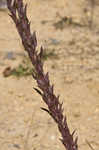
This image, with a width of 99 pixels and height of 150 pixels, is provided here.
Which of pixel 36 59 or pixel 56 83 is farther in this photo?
pixel 56 83

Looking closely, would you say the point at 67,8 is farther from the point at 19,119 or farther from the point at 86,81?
the point at 19,119

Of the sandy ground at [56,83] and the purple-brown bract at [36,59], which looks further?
the sandy ground at [56,83]

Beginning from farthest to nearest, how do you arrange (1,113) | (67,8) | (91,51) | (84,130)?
(67,8), (91,51), (1,113), (84,130)

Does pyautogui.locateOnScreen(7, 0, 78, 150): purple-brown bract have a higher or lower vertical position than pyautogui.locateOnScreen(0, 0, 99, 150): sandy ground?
higher

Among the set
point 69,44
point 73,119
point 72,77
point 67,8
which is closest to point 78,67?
point 72,77

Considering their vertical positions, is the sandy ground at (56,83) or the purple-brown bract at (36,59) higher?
the purple-brown bract at (36,59)

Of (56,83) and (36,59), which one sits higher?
(36,59)

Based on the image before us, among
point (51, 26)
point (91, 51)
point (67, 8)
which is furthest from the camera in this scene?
point (67, 8)

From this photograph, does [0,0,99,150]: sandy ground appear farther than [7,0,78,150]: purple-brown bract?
Yes
